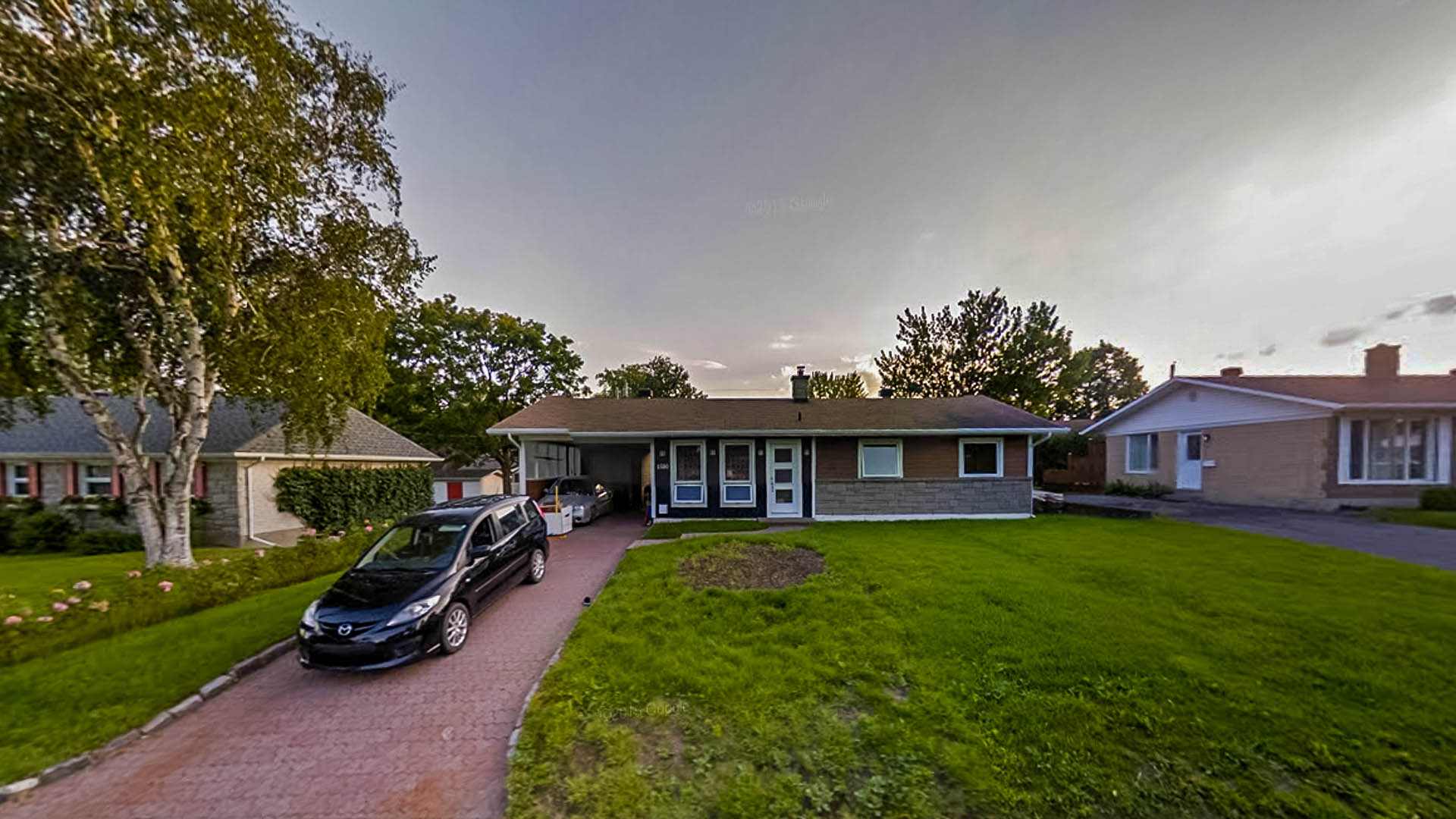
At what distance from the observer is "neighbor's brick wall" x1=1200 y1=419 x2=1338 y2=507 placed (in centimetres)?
1341

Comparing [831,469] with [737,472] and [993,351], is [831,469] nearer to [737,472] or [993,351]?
[737,472]

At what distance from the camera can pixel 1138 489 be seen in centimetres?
1834

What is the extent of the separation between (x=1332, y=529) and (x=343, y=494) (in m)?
26.2

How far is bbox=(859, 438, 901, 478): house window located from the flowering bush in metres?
12.6

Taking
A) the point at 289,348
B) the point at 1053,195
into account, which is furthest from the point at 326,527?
the point at 1053,195

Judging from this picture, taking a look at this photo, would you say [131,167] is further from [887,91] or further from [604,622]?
[887,91]

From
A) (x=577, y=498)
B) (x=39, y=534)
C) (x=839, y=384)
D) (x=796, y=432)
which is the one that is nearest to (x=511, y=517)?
(x=577, y=498)

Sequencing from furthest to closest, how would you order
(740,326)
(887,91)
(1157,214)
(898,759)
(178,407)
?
1. (740,326)
2. (1157,214)
3. (887,91)
4. (178,407)
5. (898,759)

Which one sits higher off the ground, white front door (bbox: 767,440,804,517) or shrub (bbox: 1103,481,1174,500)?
white front door (bbox: 767,440,804,517)

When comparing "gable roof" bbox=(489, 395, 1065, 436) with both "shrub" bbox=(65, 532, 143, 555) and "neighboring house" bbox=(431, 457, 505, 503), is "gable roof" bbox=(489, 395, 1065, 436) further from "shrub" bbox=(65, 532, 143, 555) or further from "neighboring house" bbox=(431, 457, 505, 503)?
"neighboring house" bbox=(431, 457, 505, 503)

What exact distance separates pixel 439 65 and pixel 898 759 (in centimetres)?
1424

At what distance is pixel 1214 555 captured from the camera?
8195mm

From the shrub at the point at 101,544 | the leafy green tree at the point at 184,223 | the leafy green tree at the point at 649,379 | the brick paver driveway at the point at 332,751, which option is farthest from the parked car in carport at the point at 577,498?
the leafy green tree at the point at 649,379

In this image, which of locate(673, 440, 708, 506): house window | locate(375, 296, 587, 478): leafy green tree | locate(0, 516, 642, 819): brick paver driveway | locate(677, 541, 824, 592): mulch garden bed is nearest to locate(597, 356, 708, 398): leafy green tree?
locate(375, 296, 587, 478): leafy green tree
